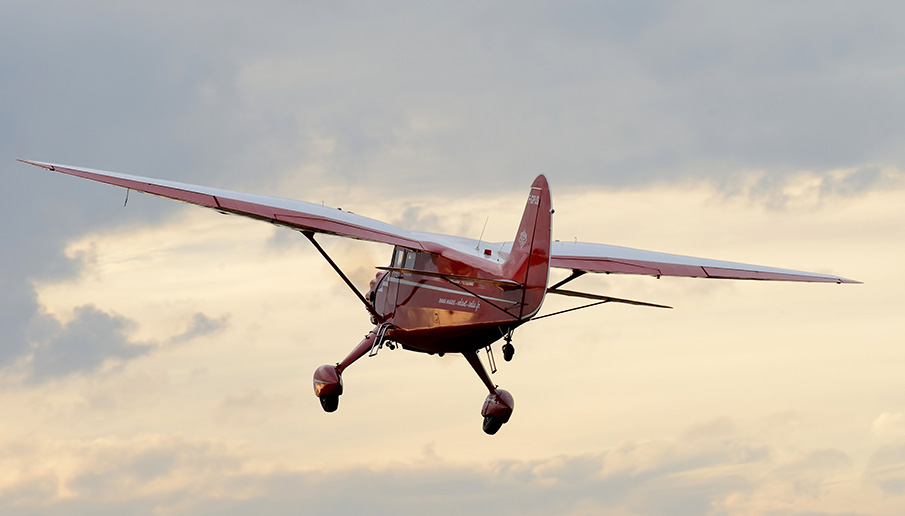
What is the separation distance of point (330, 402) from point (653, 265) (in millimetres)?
8196

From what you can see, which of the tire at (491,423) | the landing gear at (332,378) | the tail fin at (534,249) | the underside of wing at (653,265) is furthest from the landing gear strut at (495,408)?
the tail fin at (534,249)

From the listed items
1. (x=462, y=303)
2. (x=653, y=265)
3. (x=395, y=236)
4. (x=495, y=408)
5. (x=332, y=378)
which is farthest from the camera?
(x=332, y=378)

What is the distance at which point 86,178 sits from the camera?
2861 centimetres

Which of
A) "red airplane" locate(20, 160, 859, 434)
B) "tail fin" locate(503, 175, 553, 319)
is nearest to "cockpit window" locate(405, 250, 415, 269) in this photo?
"red airplane" locate(20, 160, 859, 434)

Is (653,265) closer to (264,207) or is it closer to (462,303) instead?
(462,303)

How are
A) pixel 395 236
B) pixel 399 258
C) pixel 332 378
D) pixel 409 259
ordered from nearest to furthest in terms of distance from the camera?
pixel 395 236
pixel 409 259
pixel 399 258
pixel 332 378

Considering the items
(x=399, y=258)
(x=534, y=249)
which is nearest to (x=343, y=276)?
(x=399, y=258)

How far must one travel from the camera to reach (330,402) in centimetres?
3350

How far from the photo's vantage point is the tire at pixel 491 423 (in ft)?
107

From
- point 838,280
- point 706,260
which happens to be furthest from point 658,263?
point 838,280

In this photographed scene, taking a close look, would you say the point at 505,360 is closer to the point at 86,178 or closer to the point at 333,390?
the point at 333,390

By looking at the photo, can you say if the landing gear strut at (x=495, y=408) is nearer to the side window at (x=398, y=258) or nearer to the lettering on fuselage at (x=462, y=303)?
the side window at (x=398, y=258)

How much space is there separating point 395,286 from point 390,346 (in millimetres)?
1362

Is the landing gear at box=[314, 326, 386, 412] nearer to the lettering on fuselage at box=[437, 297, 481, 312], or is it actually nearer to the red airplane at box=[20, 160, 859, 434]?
the red airplane at box=[20, 160, 859, 434]
